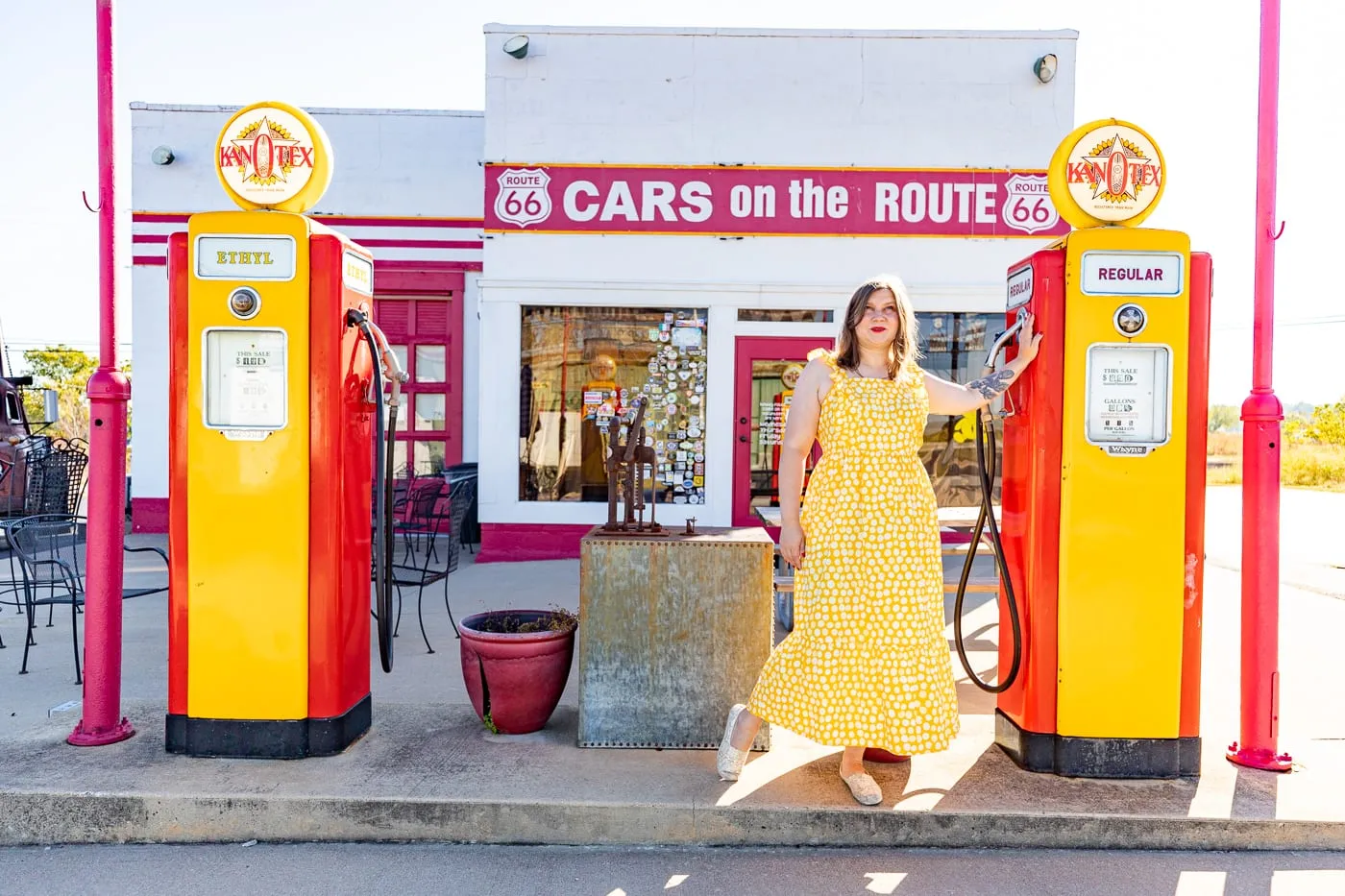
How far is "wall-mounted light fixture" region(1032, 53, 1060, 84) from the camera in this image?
8.40m

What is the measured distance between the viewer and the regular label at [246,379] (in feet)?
12.2

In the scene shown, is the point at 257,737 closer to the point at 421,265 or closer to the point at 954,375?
the point at 954,375

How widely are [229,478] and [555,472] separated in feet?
16.7

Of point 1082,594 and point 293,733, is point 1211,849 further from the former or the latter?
point 293,733

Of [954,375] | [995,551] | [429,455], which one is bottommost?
[995,551]

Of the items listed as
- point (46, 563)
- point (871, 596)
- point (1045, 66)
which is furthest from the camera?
point (1045, 66)

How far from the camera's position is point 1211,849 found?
11.1ft

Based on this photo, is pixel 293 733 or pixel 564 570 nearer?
pixel 293 733

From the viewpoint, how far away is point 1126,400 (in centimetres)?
368

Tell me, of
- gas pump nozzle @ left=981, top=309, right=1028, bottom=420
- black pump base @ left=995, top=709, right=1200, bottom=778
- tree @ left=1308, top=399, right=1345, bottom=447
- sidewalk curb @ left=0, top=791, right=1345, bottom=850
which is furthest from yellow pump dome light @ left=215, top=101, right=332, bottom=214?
tree @ left=1308, top=399, right=1345, bottom=447

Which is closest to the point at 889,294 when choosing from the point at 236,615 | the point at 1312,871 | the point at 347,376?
the point at 347,376

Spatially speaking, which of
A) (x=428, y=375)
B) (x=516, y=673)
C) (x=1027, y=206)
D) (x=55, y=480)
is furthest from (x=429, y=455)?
(x=516, y=673)

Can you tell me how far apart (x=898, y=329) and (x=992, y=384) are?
0.46 metres

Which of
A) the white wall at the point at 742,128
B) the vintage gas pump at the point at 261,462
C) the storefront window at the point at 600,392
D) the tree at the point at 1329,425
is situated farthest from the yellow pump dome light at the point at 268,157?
the tree at the point at 1329,425
